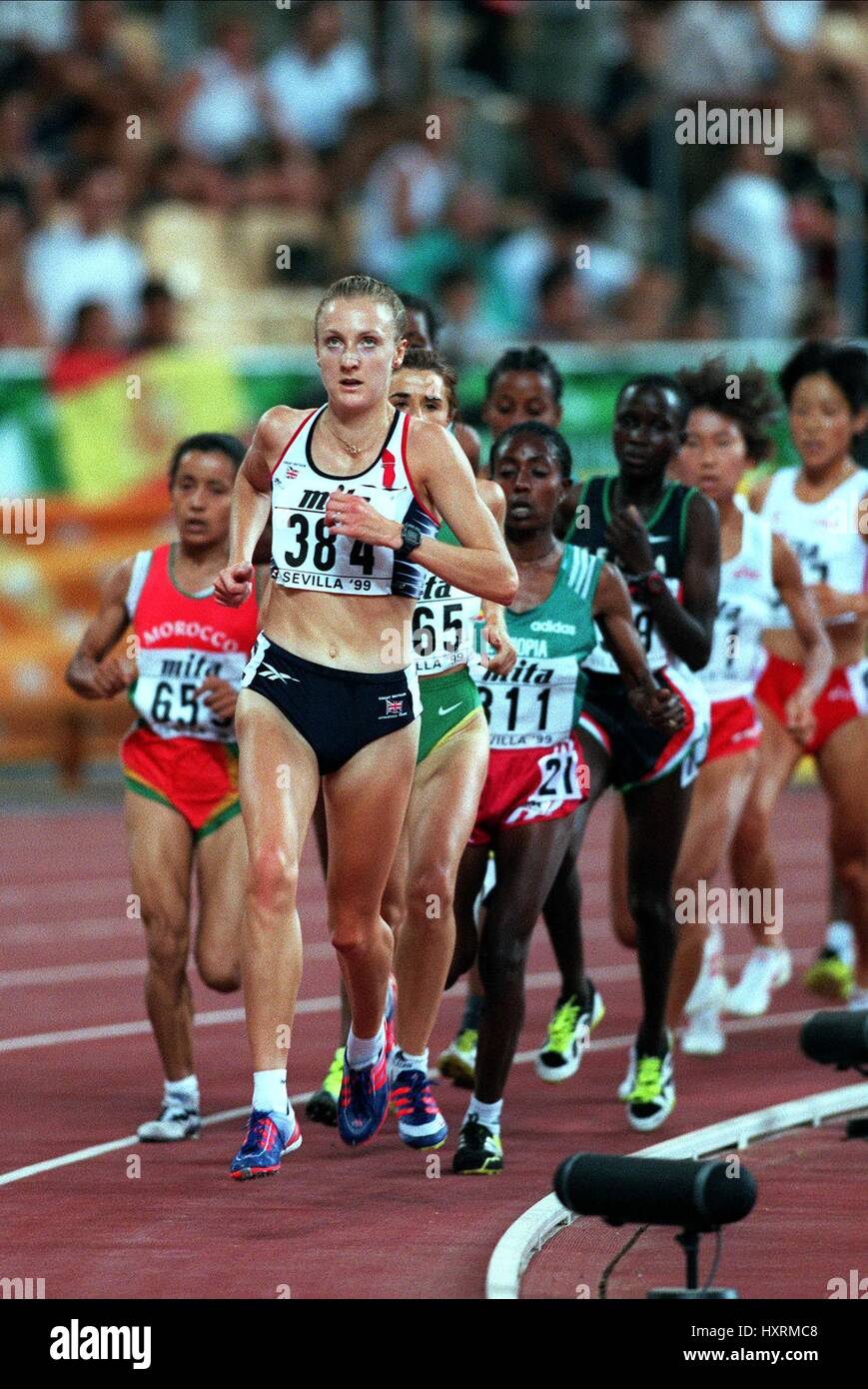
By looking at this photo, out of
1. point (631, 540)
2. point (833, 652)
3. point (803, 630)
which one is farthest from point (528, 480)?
point (833, 652)

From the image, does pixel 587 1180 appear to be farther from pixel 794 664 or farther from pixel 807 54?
pixel 807 54

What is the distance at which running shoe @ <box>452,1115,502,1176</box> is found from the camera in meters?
8.45

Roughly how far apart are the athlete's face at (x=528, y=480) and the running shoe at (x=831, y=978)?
13.2 ft

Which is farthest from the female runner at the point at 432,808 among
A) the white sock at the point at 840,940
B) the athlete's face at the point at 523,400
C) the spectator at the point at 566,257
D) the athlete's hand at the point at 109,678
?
the spectator at the point at 566,257

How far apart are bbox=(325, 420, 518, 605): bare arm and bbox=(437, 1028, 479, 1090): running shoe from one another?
2752 mm

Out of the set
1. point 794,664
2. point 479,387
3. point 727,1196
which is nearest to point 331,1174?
point 727,1196

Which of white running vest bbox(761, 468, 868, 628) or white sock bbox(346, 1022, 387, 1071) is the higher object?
white running vest bbox(761, 468, 868, 628)

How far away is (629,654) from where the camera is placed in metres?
9.05

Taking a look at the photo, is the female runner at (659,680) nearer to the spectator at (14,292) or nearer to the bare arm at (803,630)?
the bare arm at (803,630)

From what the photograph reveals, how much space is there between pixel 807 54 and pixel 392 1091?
17.7 m

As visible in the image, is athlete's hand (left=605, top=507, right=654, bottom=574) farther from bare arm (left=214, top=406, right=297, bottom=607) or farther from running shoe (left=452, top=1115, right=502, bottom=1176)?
running shoe (left=452, top=1115, right=502, bottom=1176)

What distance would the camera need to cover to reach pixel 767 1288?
6945 millimetres

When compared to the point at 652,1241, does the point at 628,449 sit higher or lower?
higher

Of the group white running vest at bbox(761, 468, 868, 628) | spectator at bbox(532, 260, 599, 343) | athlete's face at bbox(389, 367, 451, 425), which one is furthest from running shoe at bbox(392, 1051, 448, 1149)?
spectator at bbox(532, 260, 599, 343)
